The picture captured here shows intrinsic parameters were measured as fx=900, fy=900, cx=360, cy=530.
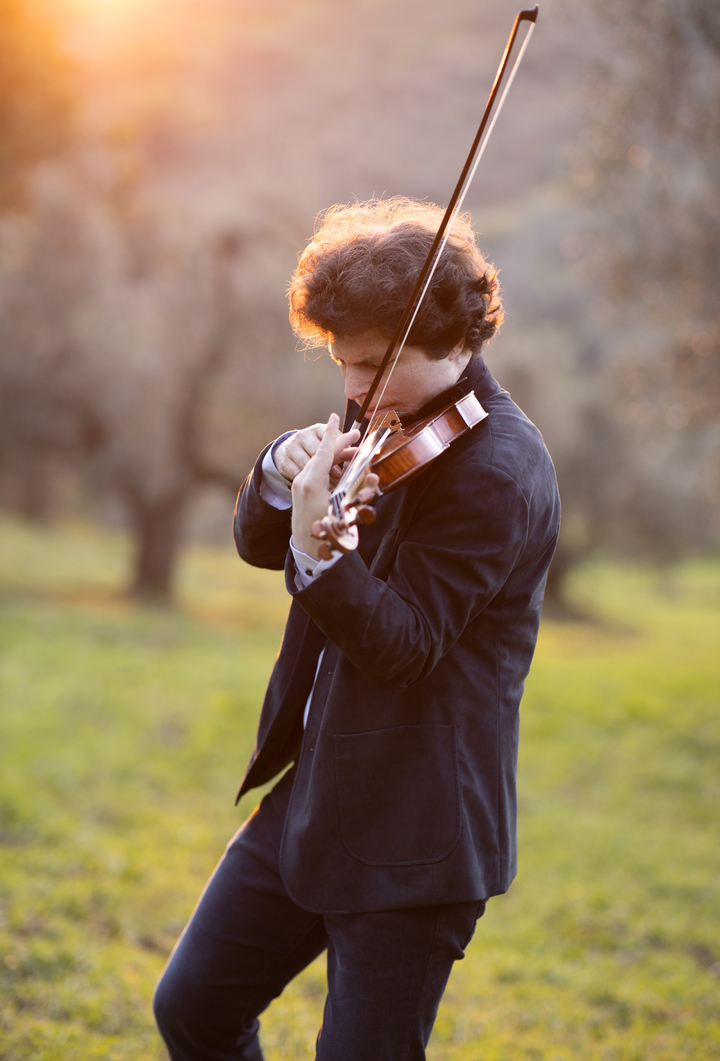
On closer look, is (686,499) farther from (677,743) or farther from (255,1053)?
(255,1053)

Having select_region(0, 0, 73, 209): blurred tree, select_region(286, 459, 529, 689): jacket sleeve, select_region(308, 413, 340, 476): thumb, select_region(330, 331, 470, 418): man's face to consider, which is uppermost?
select_region(0, 0, 73, 209): blurred tree

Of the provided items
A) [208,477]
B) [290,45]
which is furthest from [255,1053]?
[290,45]

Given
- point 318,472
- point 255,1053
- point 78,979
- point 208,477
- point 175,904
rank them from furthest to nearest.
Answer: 1. point 208,477
2. point 175,904
3. point 78,979
4. point 255,1053
5. point 318,472

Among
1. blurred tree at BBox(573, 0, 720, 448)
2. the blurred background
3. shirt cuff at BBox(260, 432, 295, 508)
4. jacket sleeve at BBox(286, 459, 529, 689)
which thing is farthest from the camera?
the blurred background

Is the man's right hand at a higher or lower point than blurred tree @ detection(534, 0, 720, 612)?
lower

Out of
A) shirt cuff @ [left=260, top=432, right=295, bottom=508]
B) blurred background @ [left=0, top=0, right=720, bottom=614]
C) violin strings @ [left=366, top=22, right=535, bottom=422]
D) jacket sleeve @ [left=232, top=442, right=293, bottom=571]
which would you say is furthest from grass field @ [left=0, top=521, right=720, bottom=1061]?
blurred background @ [left=0, top=0, right=720, bottom=614]

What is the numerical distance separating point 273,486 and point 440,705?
0.60m

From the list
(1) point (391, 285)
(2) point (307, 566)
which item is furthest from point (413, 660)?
(1) point (391, 285)

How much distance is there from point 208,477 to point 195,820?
9220mm

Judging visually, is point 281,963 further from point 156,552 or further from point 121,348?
point 156,552

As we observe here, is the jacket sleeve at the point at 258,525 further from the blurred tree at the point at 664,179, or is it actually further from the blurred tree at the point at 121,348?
the blurred tree at the point at 121,348

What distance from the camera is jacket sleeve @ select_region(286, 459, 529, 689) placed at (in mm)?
1570

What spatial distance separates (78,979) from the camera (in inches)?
→ 136

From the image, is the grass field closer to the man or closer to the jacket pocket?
the man
